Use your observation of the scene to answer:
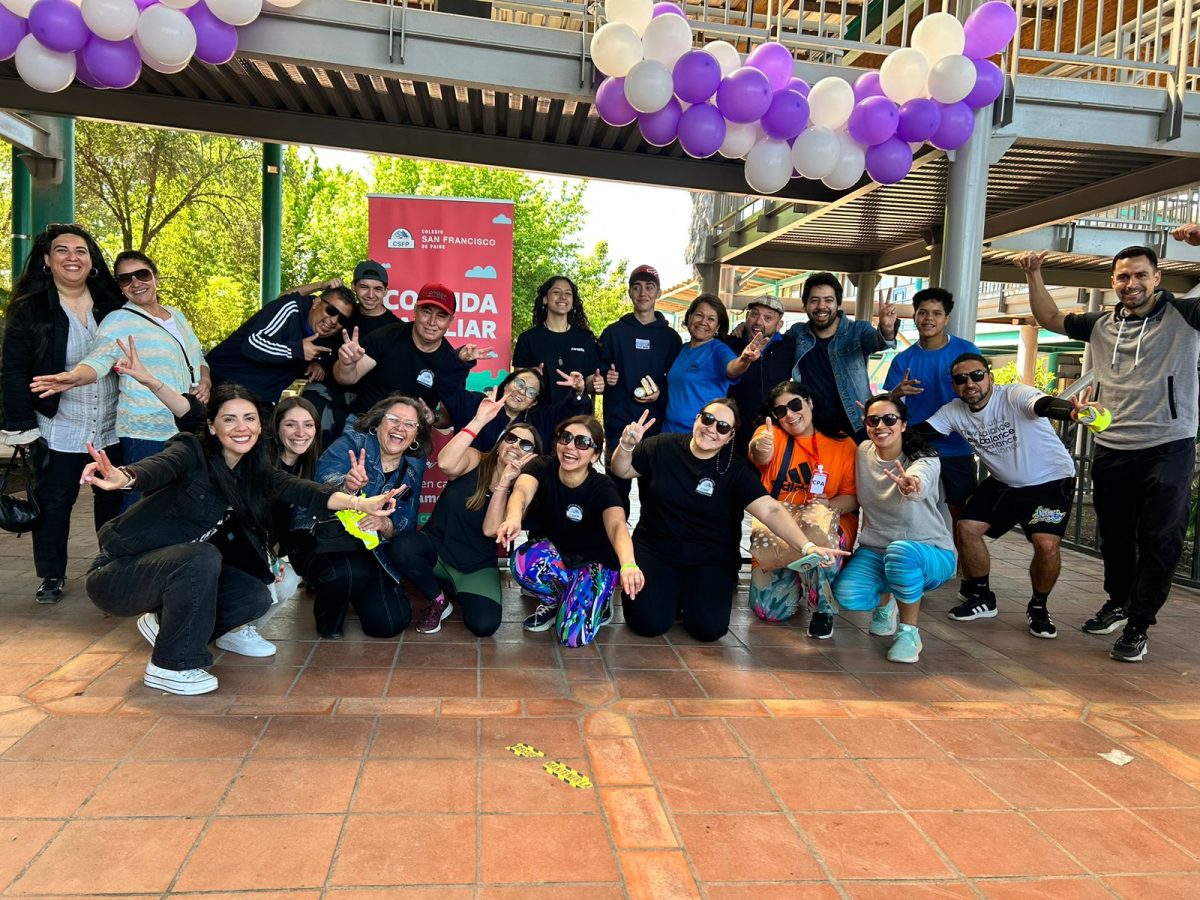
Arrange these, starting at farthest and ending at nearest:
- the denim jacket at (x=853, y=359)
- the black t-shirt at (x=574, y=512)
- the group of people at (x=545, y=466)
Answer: the denim jacket at (x=853, y=359) < the black t-shirt at (x=574, y=512) < the group of people at (x=545, y=466)

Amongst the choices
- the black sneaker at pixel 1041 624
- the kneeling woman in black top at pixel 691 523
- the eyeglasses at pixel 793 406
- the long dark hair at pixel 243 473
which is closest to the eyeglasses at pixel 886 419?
the eyeglasses at pixel 793 406

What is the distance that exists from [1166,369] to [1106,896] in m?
3.08

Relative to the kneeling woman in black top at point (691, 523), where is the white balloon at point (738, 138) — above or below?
above

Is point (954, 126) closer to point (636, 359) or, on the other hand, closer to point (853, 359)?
point (853, 359)

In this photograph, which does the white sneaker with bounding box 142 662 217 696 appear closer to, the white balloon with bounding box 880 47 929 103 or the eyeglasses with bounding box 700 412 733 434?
the eyeglasses with bounding box 700 412 733 434

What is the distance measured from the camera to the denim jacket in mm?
5387

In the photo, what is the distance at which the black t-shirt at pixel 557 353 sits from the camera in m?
5.44

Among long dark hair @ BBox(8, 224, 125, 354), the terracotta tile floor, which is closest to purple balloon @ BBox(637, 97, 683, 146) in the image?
the terracotta tile floor

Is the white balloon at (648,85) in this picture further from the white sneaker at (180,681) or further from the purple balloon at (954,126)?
the white sneaker at (180,681)

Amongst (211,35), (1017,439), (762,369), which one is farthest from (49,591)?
(1017,439)

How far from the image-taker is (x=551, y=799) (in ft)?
9.29

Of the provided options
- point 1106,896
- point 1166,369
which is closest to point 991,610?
point 1166,369

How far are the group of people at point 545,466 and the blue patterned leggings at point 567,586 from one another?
16 mm

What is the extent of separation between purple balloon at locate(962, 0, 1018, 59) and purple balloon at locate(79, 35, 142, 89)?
15.3 feet
